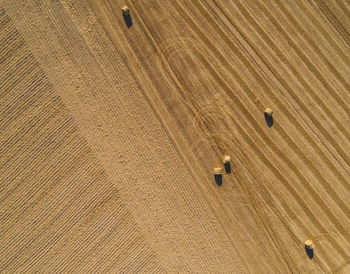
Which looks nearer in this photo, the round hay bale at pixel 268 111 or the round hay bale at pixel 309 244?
the round hay bale at pixel 268 111

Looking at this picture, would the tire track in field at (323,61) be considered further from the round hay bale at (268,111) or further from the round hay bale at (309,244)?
the round hay bale at (309,244)

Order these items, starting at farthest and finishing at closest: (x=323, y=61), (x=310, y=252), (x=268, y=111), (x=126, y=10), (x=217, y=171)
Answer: (x=310, y=252) → (x=323, y=61) → (x=217, y=171) → (x=268, y=111) → (x=126, y=10)

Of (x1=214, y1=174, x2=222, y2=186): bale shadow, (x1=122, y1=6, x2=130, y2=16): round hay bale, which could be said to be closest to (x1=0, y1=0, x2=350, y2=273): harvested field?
(x1=214, y1=174, x2=222, y2=186): bale shadow

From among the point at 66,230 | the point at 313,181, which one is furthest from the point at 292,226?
the point at 66,230

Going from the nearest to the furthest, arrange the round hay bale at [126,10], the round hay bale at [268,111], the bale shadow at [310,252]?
1. the round hay bale at [126,10]
2. the round hay bale at [268,111]
3. the bale shadow at [310,252]

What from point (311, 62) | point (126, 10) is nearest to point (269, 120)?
point (311, 62)

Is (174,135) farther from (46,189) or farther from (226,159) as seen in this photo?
(46,189)

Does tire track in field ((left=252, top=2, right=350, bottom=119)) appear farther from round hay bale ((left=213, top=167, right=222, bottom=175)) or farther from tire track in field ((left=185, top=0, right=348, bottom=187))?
round hay bale ((left=213, top=167, right=222, bottom=175))

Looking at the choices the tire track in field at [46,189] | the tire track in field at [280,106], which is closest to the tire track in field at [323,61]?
the tire track in field at [280,106]

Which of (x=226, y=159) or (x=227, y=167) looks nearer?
(x=226, y=159)
